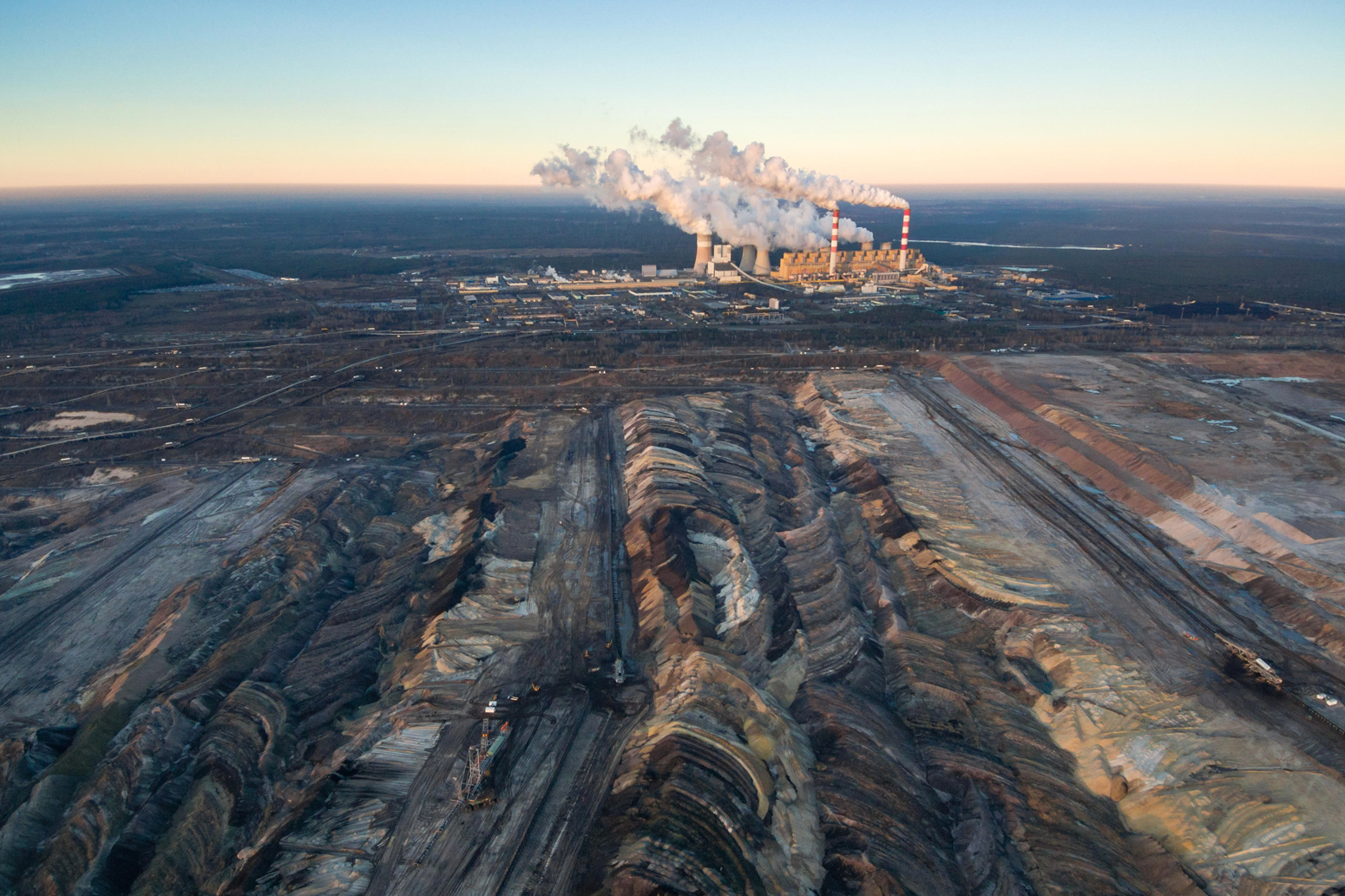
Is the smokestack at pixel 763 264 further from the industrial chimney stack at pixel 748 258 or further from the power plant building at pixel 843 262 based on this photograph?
the power plant building at pixel 843 262

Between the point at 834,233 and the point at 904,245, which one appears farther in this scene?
the point at 904,245

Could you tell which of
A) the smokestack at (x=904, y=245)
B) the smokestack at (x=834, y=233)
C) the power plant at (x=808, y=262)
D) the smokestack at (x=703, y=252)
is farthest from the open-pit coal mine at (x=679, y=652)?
the smokestack at (x=703, y=252)

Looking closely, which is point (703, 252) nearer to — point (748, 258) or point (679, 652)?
point (748, 258)

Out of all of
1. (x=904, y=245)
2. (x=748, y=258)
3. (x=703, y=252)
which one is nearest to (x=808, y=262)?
(x=748, y=258)

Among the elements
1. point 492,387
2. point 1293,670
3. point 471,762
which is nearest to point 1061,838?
point 1293,670

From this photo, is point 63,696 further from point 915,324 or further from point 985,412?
point 915,324

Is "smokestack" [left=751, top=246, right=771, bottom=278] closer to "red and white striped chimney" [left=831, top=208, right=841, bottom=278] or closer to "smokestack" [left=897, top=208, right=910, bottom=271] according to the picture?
"red and white striped chimney" [left=831, top=208, right=841, bottom=278]

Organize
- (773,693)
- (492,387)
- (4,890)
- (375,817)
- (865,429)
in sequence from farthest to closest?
(492,387)
(865,429)
(773,693)
(375,817)
(4,890)
